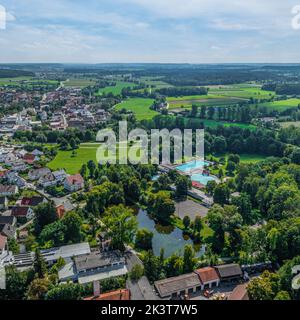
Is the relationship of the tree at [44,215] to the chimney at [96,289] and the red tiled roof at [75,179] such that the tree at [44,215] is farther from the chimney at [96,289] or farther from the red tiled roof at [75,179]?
the chimney at [96,289]

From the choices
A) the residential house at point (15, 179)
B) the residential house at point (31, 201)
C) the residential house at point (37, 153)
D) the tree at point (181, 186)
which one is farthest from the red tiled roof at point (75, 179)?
the residential house at point (37, 153)

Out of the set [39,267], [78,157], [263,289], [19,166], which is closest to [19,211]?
[39,267]

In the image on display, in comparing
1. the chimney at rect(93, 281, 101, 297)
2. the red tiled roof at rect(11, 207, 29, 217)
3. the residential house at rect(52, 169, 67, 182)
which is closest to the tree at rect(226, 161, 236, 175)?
the residential house at rect(52, 169, 67, 182)

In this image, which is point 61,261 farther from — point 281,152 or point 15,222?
point 281,152

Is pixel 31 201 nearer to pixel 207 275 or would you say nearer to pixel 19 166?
pixel 19 166

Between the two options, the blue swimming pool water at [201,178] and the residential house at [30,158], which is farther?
the residential house at [30,158]
